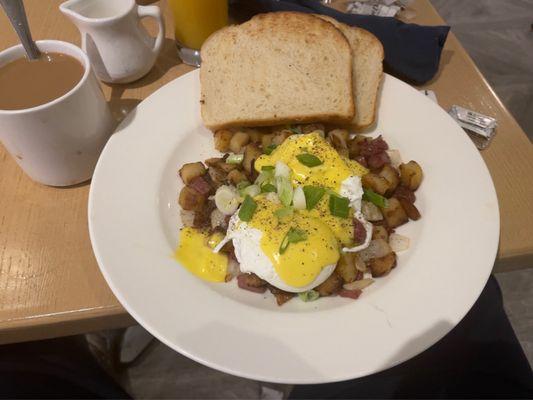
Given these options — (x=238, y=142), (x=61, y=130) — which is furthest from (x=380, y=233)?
(x=61, y=130)

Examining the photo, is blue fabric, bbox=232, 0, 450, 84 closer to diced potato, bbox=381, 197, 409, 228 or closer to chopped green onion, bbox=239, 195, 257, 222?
diced potato, bbox=381, 197, 409, 228

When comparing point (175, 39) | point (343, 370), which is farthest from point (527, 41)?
point (343, 370)

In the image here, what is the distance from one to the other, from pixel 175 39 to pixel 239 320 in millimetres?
1297

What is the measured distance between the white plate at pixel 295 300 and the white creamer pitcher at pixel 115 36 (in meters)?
0.24

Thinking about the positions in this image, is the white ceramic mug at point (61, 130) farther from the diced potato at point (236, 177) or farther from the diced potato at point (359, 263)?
the diced potato at point (359, 263)

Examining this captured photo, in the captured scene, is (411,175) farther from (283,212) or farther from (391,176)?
(283,212)

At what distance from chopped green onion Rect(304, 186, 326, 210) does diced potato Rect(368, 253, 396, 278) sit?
0.78 feet

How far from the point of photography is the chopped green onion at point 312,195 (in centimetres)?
128

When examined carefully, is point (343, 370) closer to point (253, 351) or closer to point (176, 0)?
point (253, 351)

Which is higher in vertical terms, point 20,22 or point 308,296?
point 20,22

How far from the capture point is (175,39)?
1.87 m

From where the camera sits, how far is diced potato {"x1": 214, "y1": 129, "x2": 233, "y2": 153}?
1.55 metres

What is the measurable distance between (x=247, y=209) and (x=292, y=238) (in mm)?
170

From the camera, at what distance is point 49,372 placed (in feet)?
5.03
